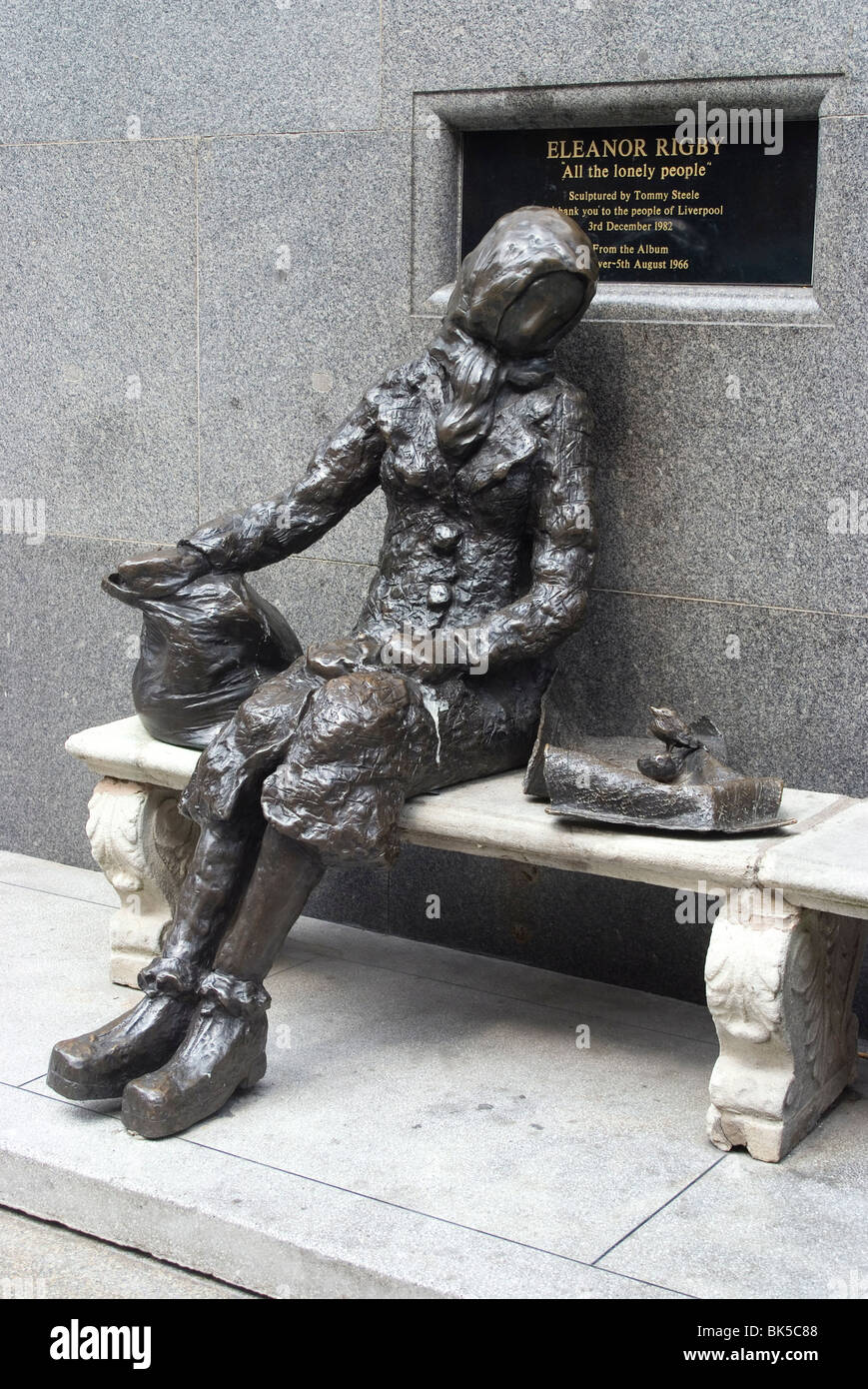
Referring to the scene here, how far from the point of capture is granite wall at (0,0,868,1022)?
14.0 feet

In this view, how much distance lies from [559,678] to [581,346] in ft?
3.02

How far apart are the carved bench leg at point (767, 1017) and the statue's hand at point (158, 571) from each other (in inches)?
69.1

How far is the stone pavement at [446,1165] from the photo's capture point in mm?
3244

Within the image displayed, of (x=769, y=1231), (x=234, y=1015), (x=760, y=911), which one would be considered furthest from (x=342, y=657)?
(x=769, y=1231)

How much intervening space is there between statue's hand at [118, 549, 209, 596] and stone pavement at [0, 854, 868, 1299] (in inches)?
45.2

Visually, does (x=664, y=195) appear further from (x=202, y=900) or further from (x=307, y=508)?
(x=202, y=900)

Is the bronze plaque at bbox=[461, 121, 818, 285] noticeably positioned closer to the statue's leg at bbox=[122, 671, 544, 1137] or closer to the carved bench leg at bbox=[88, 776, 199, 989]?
the statue's leg at bbox=[122, 671, 544, 1137]

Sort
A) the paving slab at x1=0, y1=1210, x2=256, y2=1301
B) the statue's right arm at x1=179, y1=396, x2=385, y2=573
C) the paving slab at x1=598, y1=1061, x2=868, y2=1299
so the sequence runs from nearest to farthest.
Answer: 1. the paving slab at x1=598, y1=1061, x2=868, y2=1299
2. the paving slab at x1=0, y1=1210, x2=256, y2=1301
3. the statue's right arm at x1=179, y1=396, x2=385, y2=573

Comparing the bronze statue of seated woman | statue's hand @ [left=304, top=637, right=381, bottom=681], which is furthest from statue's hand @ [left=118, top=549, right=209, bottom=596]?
statue's hand @ [left=304, top=637, right=381, bottom=681]

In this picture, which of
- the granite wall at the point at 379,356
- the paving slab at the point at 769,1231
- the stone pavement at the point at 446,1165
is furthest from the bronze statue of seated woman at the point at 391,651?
the paving slab at the point at 769,1231

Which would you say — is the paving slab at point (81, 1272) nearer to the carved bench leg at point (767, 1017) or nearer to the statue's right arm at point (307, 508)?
the carved bench leg at point (767, 1017)

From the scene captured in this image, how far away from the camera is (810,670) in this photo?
4.32m

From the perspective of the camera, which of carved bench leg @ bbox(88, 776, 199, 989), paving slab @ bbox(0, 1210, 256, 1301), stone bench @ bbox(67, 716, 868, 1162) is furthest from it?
Result: carved bench leg @ bbox(88, 776, 199, 989)

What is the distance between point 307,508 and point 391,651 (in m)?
0.61
